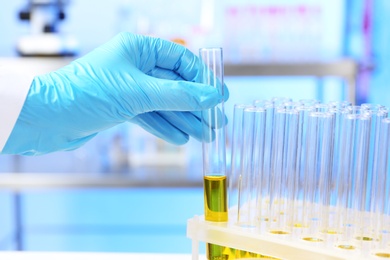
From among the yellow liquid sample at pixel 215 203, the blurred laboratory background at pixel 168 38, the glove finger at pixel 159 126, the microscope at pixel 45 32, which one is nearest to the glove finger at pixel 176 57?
the glove finger at pixel 159 126

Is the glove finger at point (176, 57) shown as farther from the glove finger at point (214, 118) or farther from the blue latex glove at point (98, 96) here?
the glove finger at point (214, 118)

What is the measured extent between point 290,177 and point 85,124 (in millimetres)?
423

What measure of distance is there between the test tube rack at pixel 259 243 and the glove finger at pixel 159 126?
1.13ft

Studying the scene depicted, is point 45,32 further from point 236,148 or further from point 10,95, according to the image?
point 236,148

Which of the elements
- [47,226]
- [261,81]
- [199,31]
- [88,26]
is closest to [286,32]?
[199,31]

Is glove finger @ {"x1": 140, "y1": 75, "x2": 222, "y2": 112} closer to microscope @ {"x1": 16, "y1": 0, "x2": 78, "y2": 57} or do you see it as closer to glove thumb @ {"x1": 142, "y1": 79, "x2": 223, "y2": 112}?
glove thumb @ {"x1": 142, "y1": 79, "x2": 223, "y2": 112}

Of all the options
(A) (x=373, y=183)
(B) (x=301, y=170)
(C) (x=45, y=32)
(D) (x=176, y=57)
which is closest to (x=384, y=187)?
(A) (x=373, y=183)

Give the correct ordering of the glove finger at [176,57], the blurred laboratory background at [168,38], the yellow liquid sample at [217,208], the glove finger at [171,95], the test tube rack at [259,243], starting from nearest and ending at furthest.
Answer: the test tube rack at [259,243] < the yellow liquid sample at [217,208] < the glove finger at [171,95] < the glove finger at [176,57] < the blurred laboratory background at [168,38]

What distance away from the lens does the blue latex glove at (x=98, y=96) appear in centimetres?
111

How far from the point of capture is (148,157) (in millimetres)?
2854

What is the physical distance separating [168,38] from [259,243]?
189cm

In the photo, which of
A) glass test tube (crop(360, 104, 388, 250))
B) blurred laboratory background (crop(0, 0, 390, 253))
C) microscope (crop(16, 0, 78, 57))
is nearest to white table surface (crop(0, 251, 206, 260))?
glass test tube (crop(360, 104, 388, 250))

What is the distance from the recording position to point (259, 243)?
36.7 inches

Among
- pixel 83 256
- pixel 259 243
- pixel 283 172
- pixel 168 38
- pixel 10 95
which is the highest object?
pixel 168 38
